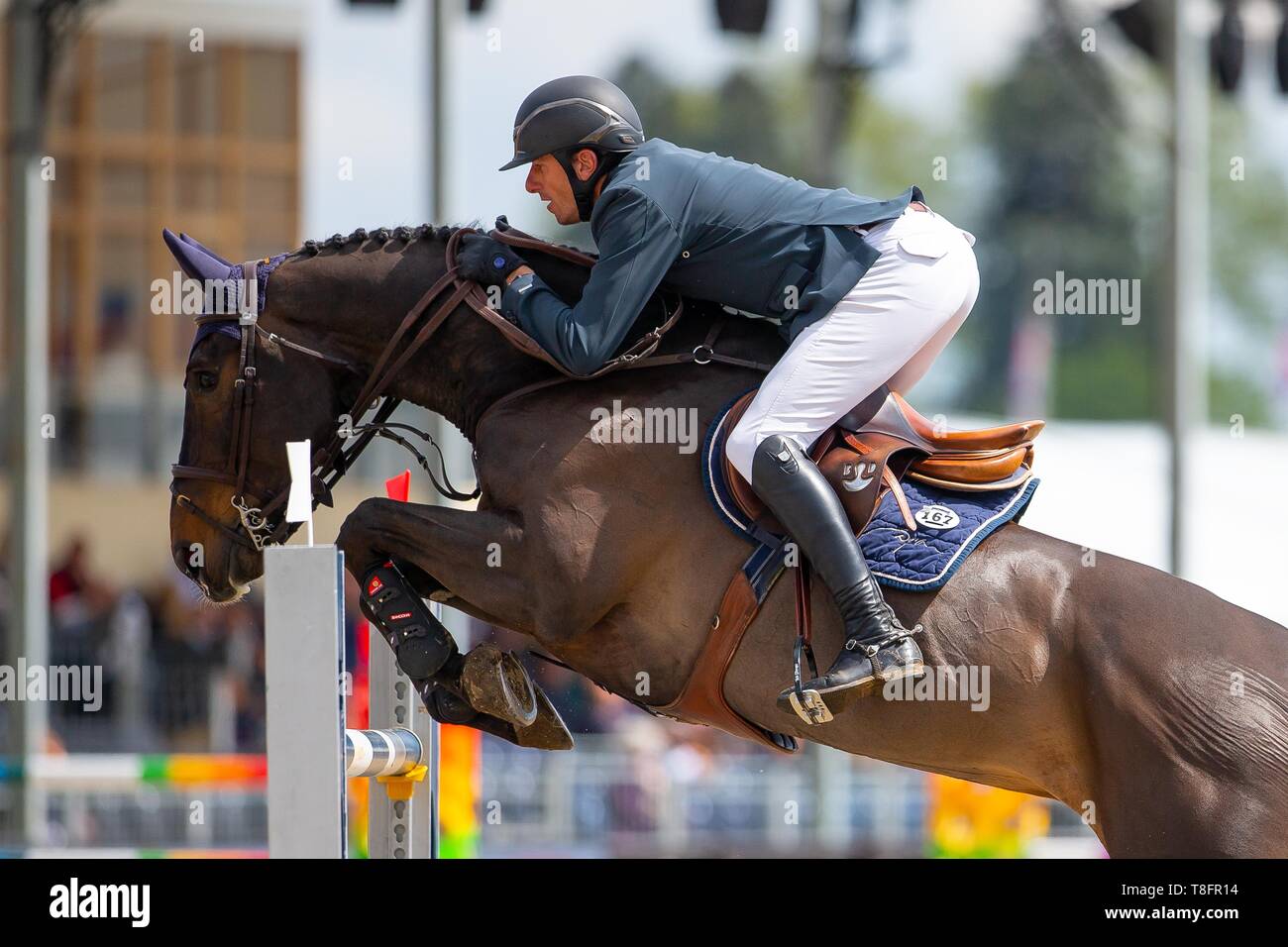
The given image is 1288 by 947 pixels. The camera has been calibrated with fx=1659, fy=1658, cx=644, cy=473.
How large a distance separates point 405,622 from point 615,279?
46.0 inches

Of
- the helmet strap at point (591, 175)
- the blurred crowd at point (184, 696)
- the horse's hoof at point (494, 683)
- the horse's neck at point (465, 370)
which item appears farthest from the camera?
the blurred crowd at point (184, 696)

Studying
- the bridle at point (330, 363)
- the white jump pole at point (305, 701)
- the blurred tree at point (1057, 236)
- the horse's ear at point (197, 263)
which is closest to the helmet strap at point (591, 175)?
the bridle at point (330, 363)

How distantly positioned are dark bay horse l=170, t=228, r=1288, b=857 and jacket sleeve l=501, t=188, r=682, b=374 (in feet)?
0.81

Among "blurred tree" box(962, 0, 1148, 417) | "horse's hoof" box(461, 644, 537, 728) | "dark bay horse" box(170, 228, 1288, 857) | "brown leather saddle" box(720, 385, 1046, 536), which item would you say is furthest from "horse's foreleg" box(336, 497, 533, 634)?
"blurred tree" box(962, 0, 1148, 417)

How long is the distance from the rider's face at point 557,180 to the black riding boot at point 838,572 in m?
1.01

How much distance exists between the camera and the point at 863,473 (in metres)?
4.62

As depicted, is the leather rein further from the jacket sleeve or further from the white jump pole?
the white jump pole

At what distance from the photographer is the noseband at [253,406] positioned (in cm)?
509

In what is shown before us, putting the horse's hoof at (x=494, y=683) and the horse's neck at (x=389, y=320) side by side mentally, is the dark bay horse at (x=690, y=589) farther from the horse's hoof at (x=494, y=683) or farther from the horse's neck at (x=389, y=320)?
the horse's hoof at (x=494, y=683)

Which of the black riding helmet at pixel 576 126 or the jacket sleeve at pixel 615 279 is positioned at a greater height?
the black riding helmet at pixel 576 126

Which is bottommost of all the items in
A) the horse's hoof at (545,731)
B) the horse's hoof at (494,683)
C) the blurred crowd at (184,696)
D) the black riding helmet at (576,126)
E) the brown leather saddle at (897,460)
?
the blurred crowd at (184,696)

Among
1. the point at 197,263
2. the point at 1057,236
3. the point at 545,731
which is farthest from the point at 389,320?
the point at 1057,236

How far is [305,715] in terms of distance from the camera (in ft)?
12.9
